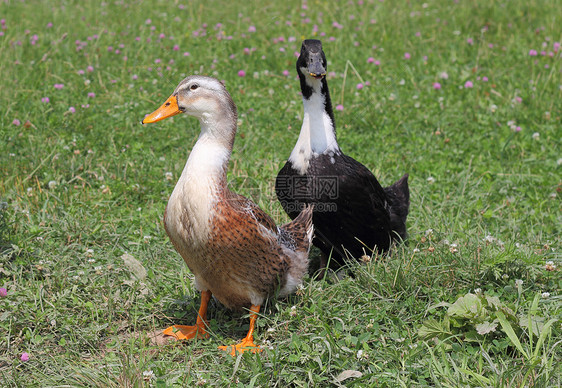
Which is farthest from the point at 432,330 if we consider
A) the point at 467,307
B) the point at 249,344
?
the point at 249,344

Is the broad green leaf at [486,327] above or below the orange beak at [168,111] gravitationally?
below

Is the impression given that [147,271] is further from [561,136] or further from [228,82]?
[561,136]

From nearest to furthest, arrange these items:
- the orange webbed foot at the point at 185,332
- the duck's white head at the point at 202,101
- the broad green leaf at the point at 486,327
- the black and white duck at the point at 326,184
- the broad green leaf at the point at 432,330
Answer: the broad green leaf at the point at 486,327, the broad green leaf at the point at 432,330, the duck's white head at the point at 202,101, the orange webbed foot at the point at 185,332, the black and white duck at the point at 326,184

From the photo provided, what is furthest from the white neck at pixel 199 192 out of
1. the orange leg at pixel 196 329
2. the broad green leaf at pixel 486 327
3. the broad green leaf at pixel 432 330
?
the broad green leaf at pixel 486 327

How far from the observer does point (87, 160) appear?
4727 millimetres

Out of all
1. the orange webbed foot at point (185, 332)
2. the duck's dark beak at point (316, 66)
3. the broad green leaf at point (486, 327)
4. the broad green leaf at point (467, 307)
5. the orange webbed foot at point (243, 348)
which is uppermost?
the duck's dark beak at point (316, 66)

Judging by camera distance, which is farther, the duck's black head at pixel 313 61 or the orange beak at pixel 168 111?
the duck's black head at pixel 313 61

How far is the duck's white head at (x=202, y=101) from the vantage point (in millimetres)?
3037

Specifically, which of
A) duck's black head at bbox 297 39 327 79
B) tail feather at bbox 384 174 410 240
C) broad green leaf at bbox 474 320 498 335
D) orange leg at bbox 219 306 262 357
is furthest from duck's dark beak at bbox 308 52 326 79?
broad green leaf at bbox 474 320 498 335

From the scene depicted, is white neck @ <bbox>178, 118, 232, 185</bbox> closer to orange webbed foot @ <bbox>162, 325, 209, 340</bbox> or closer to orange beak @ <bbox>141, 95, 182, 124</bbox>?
orange beak @ <bbox>141, 95, 182, 124</bbox>

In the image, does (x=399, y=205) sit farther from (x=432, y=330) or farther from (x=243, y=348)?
(x=243, y=348)

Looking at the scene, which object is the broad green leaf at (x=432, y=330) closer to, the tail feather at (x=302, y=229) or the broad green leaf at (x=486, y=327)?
the broad green leaf at (x=486, y=327)

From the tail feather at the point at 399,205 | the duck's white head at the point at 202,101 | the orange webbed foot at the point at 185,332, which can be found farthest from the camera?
the tail feather at the point at 399,205

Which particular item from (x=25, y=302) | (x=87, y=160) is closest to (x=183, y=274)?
(x=25, y=302)
